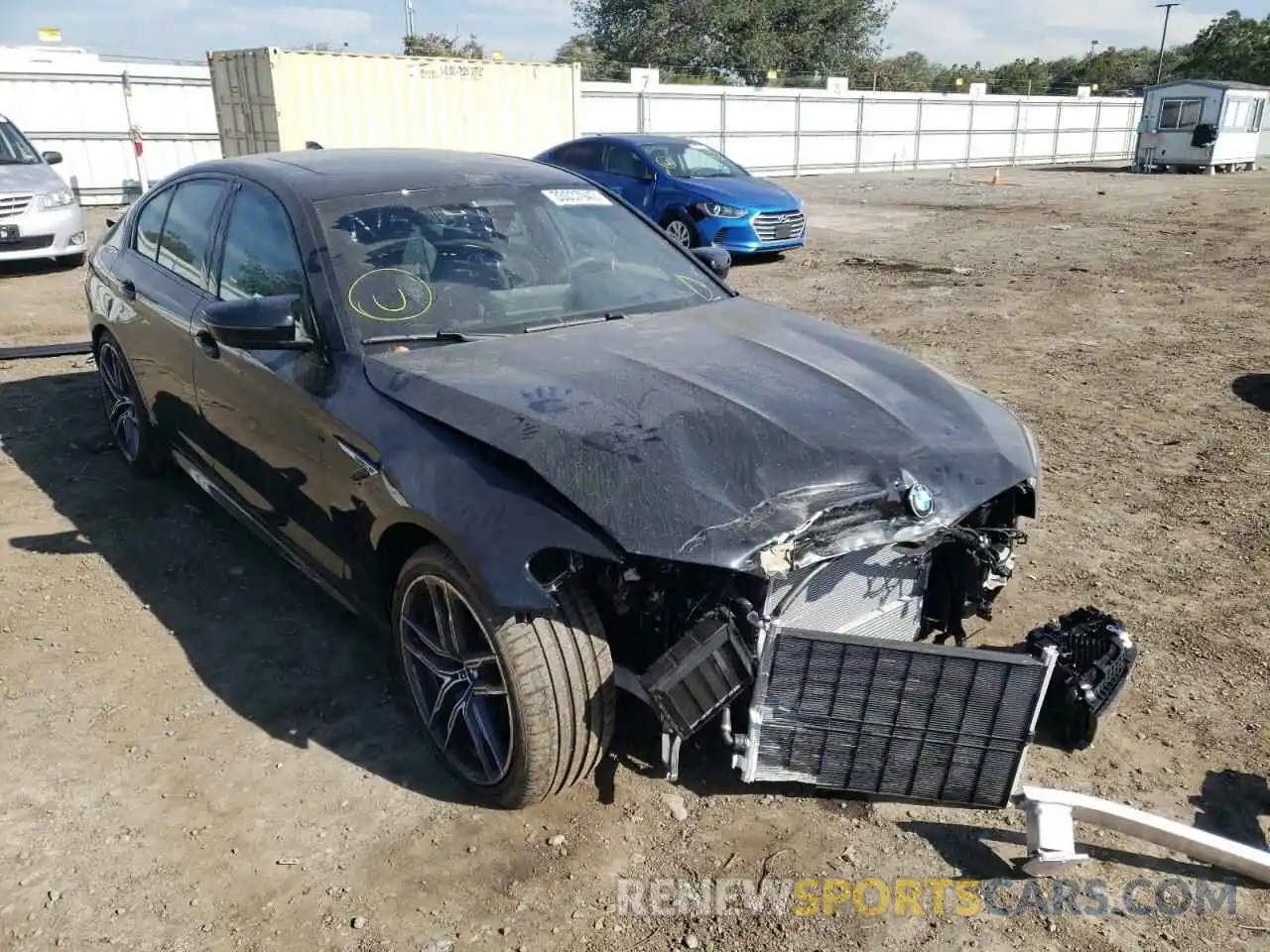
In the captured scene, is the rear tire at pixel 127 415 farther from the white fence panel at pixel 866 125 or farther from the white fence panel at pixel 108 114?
the white fence panel at pixel 866 125

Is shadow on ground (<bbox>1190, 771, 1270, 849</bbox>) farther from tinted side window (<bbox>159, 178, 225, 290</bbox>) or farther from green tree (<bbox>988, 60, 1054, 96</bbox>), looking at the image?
green tree (<bbox>988, 60, 1054, 96</bbox>)

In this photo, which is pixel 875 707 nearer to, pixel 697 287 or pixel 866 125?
pixel 697 287

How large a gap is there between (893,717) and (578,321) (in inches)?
69.7

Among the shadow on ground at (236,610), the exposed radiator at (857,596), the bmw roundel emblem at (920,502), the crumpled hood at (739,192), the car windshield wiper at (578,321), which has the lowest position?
the shadow on ground at (236,610)

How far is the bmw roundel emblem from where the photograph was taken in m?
2.53

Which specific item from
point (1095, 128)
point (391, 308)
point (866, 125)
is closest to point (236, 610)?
point (391, 308)

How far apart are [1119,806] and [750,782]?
0.99 metres

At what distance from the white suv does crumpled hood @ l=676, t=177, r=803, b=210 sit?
23.8 ft

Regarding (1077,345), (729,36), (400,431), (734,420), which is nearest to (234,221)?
(400,431)

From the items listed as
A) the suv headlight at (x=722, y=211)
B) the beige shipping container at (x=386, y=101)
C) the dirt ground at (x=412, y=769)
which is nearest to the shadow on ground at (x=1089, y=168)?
the beige shipping container at (x=386, y=101)

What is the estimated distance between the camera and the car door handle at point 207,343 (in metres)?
3.75

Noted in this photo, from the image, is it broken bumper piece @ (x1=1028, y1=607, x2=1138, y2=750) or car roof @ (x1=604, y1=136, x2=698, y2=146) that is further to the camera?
car roof @ (x1=604, y1=136, x2=698, y2=146)

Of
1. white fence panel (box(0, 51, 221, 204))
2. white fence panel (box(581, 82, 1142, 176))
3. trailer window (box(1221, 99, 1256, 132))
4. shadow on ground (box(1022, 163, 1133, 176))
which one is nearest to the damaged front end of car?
white fence panel (box(0, 51, 221, 204))

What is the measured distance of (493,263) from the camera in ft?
11.8
